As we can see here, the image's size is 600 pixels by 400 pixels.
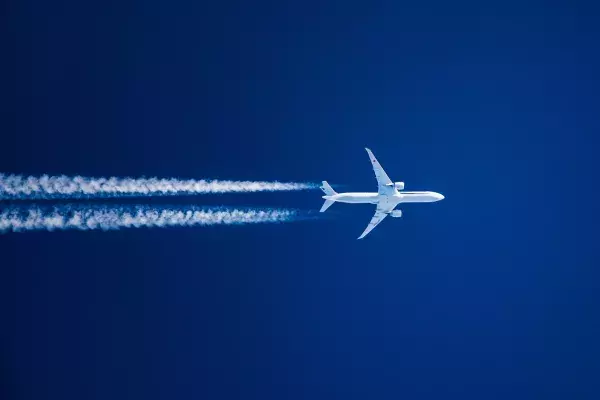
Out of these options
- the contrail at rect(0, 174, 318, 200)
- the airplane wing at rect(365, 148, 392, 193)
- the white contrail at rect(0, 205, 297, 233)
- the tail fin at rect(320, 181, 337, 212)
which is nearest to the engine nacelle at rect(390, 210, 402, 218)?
the airplane wing at rect(365, 148, 392, 193)

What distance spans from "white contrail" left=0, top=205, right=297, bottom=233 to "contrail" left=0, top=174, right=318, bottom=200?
3.27 feet

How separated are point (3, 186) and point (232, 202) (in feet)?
62.7

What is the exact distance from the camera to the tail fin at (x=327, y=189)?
51.5 m

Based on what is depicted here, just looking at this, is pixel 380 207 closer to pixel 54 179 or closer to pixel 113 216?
pixel 113 216

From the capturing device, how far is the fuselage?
50781 millimetres

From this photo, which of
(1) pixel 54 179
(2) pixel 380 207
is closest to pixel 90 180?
(1) pixel 54 179

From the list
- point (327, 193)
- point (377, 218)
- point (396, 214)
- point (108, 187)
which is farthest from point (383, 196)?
point (108, 187)

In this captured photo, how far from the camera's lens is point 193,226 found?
49969 millimetres

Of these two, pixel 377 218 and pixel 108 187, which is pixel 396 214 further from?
pixel 108 187

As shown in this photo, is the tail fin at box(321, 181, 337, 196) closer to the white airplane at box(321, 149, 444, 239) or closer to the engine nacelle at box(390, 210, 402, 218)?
the white airplane at box(321, 149, 444, 239)

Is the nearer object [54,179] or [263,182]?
[54,179]

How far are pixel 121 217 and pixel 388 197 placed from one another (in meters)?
20.4

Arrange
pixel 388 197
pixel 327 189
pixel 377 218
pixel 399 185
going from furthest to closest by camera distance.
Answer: pixel 377 218
pixel 388 197
pixel 327 189
pixel 399 185

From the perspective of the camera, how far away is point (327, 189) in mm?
51656
